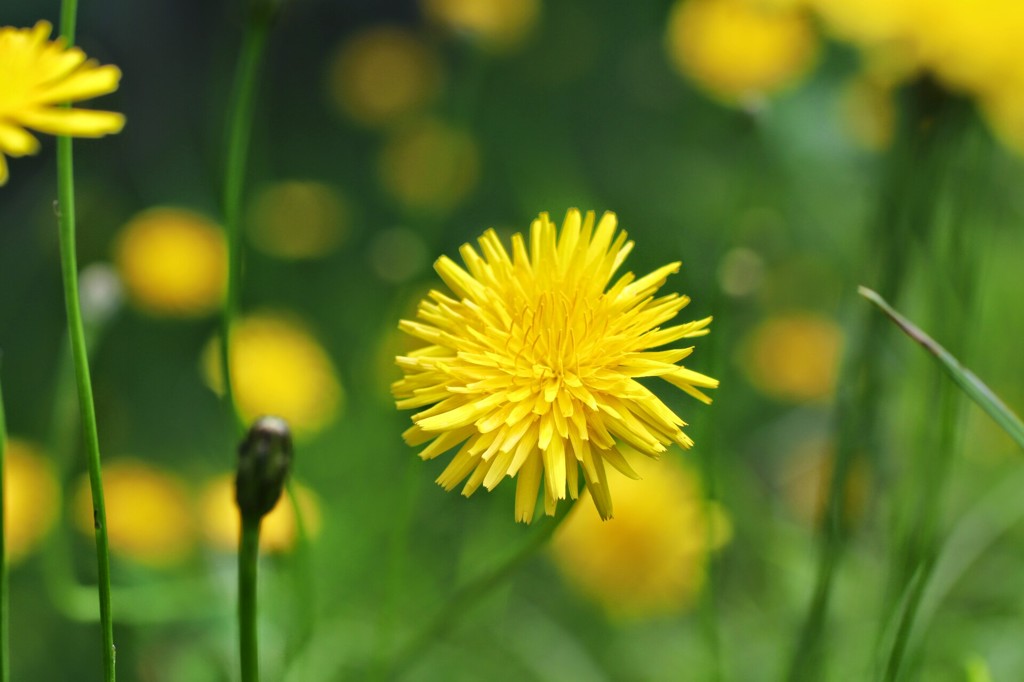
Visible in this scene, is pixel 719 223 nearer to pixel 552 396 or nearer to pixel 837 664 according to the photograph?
pixel 837 664

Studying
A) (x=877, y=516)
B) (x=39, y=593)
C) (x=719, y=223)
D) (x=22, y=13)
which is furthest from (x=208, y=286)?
(x=877, y=516)

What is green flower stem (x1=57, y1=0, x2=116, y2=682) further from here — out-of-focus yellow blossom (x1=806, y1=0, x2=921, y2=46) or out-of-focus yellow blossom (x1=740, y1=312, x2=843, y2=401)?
out-of-focus yellow blossom (x1=740, y1=312, x2=843, y2=401)

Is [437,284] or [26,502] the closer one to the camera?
[26,502]

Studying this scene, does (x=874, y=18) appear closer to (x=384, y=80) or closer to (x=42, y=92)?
(x=42, y=92)

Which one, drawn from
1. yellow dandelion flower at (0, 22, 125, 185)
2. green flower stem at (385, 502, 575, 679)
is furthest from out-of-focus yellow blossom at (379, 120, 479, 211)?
yellow dandelion flower at (0, 22, 125, 185)

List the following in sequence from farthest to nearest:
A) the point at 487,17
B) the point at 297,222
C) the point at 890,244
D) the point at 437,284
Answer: the point at 297,222 → the point at 437,284 → the point at 487,17 → the point at 890,244

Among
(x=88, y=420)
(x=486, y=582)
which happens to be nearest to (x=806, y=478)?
(x=486, y=582)

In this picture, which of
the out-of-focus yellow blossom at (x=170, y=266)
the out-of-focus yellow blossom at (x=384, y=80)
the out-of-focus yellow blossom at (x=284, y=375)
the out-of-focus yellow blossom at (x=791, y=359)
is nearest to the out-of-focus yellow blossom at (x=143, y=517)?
the out-of-focus yellow blossom at (x=284, y=375)
